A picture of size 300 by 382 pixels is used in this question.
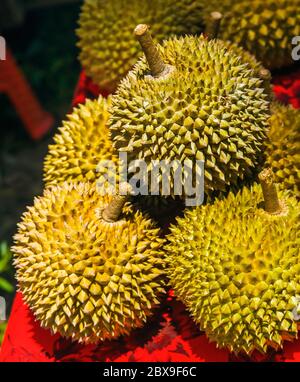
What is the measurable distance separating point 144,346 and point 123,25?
938mm

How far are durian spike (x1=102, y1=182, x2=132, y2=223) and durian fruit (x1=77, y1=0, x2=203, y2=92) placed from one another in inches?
22.2

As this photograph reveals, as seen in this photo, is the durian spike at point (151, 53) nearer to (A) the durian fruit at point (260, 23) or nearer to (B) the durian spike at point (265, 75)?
(B) the durian spike at point (265, 75)

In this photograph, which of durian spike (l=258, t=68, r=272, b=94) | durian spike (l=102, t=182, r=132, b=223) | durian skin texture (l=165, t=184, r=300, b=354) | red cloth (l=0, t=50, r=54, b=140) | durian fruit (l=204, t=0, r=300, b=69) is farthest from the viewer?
red cloth (l=0, t=50, r=54, b=140)

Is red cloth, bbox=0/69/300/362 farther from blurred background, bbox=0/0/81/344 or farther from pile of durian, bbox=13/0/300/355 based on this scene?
blurred background, bbox=0/0/81/344

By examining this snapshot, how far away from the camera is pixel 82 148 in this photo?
1.56 meters

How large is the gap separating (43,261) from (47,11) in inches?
103

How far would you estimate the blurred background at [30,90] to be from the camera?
295cm

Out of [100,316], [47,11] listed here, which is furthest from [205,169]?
[47,11]

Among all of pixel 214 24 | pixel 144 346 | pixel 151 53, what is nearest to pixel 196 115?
pixel 151 53

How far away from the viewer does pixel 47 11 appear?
3646mm

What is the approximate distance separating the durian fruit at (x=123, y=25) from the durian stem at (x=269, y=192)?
68 centimetres

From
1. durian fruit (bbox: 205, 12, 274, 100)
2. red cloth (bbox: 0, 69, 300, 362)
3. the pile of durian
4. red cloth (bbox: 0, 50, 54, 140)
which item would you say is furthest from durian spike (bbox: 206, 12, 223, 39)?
red cloth (bbox: 0, 50, 54, 140)

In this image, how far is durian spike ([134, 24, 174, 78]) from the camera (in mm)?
1313

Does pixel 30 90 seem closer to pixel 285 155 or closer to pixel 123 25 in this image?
pixel 123 25
